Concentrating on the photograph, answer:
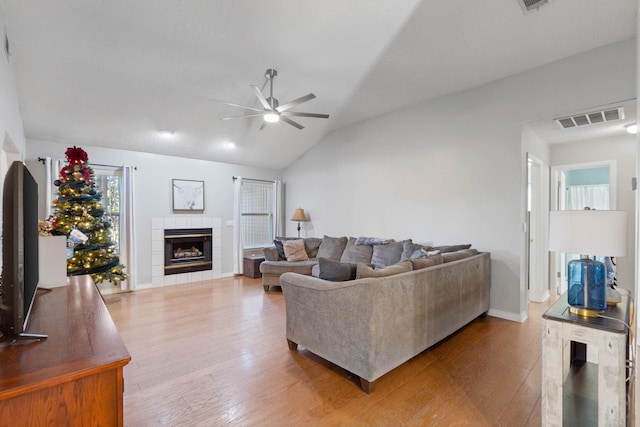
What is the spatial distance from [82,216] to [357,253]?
13.0 ft

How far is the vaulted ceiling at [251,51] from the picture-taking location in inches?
103

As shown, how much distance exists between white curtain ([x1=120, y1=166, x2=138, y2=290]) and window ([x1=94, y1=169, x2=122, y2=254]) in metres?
0.09

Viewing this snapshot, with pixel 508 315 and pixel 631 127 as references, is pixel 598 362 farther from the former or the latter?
pixel 631 127

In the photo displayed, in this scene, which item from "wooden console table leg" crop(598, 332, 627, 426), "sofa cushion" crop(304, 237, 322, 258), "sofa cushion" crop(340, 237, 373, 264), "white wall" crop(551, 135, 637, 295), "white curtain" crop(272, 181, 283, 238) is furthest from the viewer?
"white curtain" crop(272, 181, 283, 238)

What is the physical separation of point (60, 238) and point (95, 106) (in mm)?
2737

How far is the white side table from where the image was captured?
4.72 ft

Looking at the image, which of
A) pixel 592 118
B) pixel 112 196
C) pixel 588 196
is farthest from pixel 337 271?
pixel 588 196

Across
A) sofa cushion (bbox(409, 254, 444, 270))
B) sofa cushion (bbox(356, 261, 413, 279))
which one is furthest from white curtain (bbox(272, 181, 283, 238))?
sofa cushion (bbox(356, 261, 413, 279))

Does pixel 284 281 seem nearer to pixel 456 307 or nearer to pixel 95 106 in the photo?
pixel 456 307

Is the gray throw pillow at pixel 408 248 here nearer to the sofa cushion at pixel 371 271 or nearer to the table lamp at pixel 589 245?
the sofa cushion at pixel 371 271

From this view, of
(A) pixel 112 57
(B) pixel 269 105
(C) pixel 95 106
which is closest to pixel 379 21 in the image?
(B) pixel 269 105

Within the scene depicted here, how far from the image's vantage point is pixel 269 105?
3.49 m

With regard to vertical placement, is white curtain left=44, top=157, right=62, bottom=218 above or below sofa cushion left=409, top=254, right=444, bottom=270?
above

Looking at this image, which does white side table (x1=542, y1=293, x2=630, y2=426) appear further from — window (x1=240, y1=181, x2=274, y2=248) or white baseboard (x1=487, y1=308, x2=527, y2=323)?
window (x1=240, y1=181, x2=274, y2=248)
